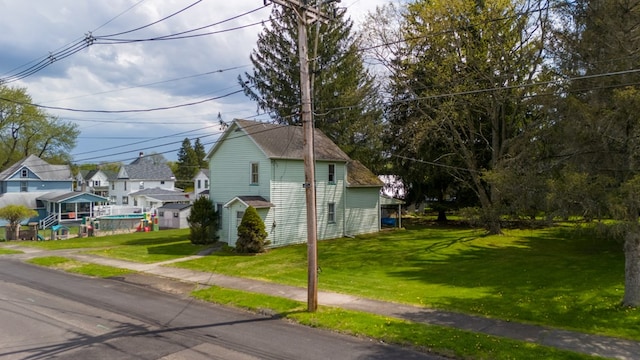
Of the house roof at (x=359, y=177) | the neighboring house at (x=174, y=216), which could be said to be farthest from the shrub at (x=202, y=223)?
the neighboring house at (x=174, y=216)

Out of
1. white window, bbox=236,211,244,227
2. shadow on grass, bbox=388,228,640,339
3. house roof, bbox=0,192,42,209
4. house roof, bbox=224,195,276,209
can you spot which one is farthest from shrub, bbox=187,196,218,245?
house roof, bbox=0,192,42,209

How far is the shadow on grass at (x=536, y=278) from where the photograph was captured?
457 inches

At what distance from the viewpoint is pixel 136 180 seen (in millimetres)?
67250

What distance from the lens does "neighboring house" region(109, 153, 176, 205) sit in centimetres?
6700

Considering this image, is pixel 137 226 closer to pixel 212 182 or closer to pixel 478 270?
pixel 212 182

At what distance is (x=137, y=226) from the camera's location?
4059 centimetres

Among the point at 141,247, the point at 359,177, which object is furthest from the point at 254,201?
the point at 359,177

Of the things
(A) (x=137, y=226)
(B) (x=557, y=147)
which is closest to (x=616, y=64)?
(B) (x=557, y=147)

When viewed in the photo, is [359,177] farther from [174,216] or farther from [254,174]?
[174,216]

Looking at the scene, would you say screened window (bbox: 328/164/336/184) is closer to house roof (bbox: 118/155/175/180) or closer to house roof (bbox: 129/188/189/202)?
house roof (bbox: 129/188/189/202)

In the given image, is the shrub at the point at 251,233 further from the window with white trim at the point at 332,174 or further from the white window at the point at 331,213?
the window with white trim at the point at 332,174

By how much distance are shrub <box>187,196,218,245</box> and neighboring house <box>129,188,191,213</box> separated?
1268 inches

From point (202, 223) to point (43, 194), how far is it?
36619 millimetres

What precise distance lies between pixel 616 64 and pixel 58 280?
20328 mm
